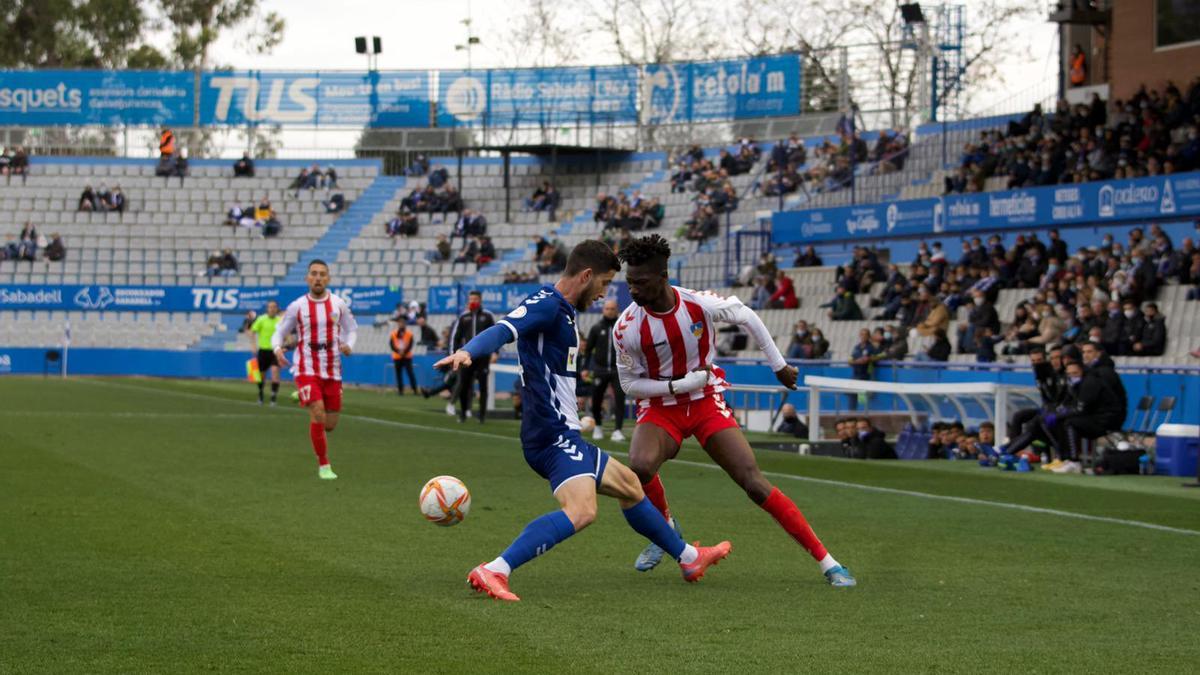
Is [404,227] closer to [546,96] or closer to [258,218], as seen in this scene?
[258,218]

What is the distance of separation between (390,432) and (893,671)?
56.4 feet

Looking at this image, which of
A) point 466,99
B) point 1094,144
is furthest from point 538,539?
point 466,99

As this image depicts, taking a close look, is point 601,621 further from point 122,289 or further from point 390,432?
point 122,289

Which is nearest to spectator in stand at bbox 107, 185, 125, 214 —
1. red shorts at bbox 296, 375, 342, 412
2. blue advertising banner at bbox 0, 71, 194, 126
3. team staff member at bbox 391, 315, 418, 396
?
blue advertising banner at bbox 0, 71, 194, 126

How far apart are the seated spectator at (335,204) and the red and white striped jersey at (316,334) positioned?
128 feet

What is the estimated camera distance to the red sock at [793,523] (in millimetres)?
8922

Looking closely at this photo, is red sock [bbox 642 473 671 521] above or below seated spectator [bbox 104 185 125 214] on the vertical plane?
below

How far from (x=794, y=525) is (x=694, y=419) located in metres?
0.83

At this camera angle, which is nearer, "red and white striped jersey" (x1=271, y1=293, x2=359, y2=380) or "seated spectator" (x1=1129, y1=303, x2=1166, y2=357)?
"red and white striped jersey" (x1=271, y1=293, x2=359, y2=380)

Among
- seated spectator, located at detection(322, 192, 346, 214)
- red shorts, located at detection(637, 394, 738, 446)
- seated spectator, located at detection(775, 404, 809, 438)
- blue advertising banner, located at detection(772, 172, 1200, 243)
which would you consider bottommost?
seated spectator, located at detection(775, 404, 809, 438)

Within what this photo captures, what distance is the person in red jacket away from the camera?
3288 cm

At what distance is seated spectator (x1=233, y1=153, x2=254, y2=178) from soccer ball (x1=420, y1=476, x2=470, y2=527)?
4904cm

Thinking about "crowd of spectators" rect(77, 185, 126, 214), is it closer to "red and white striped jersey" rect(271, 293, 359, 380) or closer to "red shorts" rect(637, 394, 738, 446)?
"red and white striped jersey" rect(271, 293, 359, 380)

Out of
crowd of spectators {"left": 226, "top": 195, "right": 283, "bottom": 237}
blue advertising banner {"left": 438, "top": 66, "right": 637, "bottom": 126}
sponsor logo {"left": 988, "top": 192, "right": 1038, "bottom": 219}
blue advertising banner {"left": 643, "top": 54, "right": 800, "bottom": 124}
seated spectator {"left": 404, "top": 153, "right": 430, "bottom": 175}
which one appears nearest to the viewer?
sponsor logo {"left": 988, "top": 192, "right": 1038, "bottom": 219}
